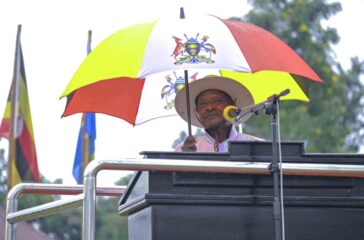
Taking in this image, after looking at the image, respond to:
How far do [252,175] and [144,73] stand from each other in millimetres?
1206

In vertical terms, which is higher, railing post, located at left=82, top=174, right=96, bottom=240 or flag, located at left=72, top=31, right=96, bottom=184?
flag, located at left=72, top=31, right=96, bottom=184

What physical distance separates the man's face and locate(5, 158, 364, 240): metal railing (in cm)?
168

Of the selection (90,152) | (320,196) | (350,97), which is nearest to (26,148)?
(90,152)

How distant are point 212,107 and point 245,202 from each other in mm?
1746

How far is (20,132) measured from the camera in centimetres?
1681

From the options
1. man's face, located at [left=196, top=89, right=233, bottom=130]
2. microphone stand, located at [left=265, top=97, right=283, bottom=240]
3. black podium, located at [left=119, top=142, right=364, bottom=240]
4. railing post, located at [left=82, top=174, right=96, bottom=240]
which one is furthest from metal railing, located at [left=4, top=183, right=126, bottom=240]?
microphone stand, located at [left=265, top=97, right=283, bottom=240]

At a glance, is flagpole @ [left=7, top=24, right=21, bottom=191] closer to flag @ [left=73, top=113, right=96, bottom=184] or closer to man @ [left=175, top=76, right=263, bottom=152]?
flag @ [left=73, top=113, right=96, bottom=184]

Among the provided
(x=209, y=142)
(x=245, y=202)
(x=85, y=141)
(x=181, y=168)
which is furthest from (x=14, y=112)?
(x=181, y=168)

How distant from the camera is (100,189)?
5.94 m

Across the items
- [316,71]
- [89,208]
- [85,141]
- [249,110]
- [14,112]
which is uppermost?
[316,71]

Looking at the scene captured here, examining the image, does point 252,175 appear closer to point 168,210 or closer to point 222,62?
point 168,210

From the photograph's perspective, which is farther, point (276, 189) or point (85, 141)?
point (85, 141)

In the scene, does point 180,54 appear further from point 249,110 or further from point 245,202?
point 245,202

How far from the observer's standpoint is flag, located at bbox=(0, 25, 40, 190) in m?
16.5
